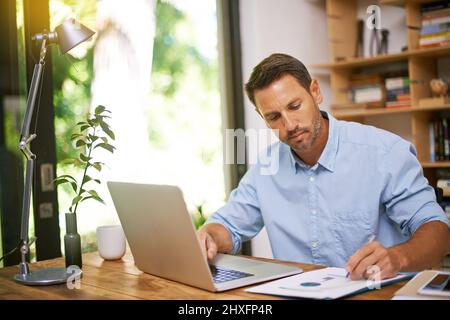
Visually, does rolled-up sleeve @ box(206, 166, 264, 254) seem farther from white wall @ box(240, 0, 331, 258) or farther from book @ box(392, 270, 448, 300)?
white wall @ box(240, 0, 331, 258)

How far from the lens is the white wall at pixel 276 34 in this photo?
12.4 ft

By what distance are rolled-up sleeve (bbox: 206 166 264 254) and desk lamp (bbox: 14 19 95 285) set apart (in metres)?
0.55

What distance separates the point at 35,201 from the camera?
2.74m

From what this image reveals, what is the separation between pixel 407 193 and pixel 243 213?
22.6 inches

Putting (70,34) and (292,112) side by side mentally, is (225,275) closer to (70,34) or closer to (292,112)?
(292,112)

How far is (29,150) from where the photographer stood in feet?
5.42

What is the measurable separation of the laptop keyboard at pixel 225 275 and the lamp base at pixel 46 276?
15.2 inches

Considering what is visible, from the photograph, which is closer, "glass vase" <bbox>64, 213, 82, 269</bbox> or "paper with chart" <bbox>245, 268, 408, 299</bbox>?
"paper with chart" <bbox>245, 268, 408, 299</bbox>

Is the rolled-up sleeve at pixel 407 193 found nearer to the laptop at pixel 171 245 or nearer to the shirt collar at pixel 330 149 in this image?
the shirt collar at pixel 330 149

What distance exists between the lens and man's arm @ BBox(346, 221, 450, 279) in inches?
→ 50.4

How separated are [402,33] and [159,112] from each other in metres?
1.71

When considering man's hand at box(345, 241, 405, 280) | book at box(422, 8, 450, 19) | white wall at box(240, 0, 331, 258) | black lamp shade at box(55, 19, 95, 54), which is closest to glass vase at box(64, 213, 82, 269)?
black lamp shade at box(55, 19, 95, 54)
